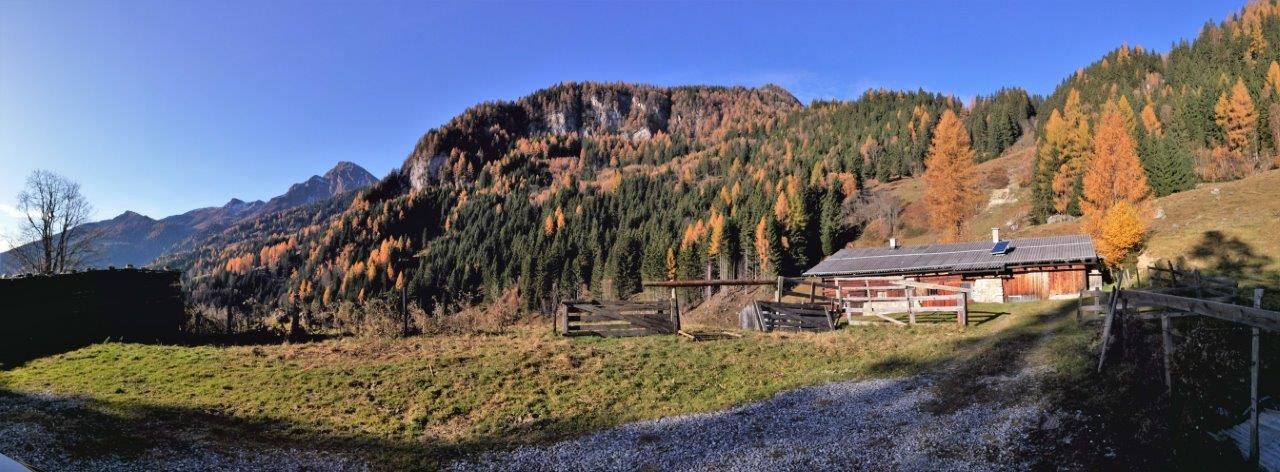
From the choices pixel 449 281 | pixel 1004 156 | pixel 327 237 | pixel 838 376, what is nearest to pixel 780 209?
pixel 1004 156

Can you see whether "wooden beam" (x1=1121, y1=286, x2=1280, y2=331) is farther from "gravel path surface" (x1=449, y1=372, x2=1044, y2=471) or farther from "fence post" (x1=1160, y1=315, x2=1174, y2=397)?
"gravel path surface" (x1=449, y1=372, x2=1044, y2=471)

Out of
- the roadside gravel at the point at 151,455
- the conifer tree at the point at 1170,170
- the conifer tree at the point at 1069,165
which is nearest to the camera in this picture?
the roadside gravel at the point at 151,455

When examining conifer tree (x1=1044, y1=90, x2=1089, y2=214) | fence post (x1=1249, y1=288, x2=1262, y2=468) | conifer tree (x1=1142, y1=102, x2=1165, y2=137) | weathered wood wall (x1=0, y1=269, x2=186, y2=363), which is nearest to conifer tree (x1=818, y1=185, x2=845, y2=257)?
conifer tree (x1=1044, y1=90, x2=1089, y2=214)

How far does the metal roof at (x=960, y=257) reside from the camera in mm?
37250

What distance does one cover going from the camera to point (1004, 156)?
141m

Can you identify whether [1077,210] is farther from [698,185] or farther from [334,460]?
[698,185]

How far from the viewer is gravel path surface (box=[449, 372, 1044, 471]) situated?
9773 mm

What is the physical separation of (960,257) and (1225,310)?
37.1 m

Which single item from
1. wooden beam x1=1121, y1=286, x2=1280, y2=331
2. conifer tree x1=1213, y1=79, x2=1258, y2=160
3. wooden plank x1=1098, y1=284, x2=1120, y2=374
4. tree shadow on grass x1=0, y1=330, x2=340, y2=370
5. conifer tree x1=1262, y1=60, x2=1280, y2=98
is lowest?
tree shadow on grass x1=0, y1=330, x2=340, y2=370

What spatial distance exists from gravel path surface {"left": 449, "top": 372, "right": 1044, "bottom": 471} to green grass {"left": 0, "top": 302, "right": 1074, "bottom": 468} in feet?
4.11

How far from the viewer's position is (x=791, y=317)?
27562 millimetres

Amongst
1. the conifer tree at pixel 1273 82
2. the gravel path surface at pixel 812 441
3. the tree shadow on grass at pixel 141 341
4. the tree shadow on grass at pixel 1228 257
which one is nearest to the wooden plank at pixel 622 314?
the gravel path surface at pixel 812 441

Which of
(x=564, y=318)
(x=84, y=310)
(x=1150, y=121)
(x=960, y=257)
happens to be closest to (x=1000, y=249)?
(x=960, y=257)

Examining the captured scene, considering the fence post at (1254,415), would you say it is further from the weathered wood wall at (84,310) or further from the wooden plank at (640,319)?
the weathered wood wall at (84,310)
